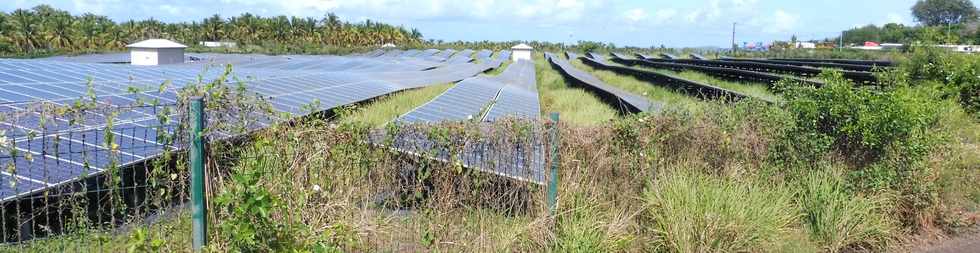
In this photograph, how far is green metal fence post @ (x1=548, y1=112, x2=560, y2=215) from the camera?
629 cm

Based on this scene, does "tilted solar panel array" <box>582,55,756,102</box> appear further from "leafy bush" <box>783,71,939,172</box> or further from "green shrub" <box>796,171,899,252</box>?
"green shrub" <box>796,171,899,252</box>

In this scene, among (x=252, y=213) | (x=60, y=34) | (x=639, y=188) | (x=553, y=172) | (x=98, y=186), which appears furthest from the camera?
(x=60, y=34)

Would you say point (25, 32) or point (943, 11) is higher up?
point (943, 11)

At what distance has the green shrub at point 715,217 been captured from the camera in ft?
20.6

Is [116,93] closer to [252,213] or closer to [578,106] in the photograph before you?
[578,106]

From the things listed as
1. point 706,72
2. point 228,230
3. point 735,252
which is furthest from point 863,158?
point 706,72

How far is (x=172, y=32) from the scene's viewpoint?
285 feet

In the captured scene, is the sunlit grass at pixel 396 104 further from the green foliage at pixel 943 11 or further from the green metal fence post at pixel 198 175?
the green foliage at pixel 943 11

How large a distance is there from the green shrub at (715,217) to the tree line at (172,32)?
206 feet

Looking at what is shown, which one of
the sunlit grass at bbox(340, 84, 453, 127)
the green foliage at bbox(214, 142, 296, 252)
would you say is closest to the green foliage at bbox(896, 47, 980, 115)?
the sunlit grass at bbox(340, 84, 453, 127)

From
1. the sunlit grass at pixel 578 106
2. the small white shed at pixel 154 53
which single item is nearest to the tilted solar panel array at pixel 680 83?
the sunlit grass at pixel 578 106

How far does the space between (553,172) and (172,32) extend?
88393 millimetres

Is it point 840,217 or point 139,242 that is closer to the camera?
point 139,242

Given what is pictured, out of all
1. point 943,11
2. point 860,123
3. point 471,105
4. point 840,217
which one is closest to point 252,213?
point 840,217
